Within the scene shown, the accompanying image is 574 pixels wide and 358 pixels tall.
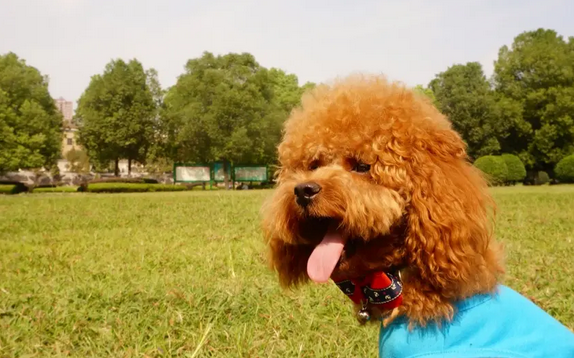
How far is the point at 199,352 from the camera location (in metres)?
3.41

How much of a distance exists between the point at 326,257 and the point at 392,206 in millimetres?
375

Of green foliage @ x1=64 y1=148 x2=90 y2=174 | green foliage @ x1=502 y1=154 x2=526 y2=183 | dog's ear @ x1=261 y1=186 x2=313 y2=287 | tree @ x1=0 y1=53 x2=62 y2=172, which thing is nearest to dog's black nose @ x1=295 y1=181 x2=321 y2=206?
dog's ear @ x1=261 y1=186 x2=313 y2=287

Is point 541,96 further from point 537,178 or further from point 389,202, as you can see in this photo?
point 389,202

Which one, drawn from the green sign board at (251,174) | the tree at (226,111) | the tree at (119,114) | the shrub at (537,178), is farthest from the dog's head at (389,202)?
the tree at (119,114)

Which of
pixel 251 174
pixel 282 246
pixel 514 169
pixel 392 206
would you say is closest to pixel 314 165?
pixel 282 246

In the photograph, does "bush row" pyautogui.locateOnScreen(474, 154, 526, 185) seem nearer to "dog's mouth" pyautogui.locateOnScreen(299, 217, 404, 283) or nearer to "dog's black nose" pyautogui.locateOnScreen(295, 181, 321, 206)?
"dog's mouth" pyautogui.locateOnScreen(299, 217, 404, 283)

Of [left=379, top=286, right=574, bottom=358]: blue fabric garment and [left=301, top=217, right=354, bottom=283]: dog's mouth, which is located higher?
[left=301, top=217, right=354, bottom=283]: dog's mouth

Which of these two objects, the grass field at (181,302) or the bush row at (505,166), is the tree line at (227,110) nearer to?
the bush row at (505,166)

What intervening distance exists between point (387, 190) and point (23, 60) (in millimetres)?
56783

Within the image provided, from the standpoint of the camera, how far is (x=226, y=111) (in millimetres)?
45469

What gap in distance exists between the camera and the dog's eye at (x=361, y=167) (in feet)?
8.79

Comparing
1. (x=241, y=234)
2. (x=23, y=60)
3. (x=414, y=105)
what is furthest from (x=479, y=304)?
(x=23, y=60)

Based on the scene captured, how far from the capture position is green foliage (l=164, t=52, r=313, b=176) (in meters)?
45.1

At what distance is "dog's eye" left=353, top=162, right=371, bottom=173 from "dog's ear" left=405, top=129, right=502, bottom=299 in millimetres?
222
